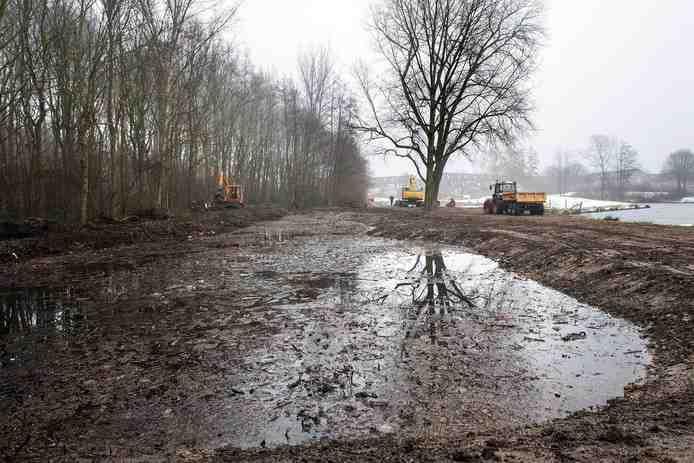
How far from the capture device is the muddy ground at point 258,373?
268 cm

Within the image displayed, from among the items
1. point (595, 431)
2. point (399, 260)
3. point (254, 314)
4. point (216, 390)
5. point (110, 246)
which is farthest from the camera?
point (110, 246)

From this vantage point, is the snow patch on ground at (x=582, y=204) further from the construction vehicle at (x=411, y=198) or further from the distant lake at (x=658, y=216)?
A: the construction vehicle at (x=411, y=198)

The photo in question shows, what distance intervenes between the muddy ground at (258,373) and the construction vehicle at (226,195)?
21172 mm

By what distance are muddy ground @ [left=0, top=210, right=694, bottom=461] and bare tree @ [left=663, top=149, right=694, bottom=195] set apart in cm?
8527

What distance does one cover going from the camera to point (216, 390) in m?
3.55

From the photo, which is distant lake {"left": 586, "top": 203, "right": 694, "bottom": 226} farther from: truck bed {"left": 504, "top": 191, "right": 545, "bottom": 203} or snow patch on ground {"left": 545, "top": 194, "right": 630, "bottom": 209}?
snow patch on ground {"left": 545, "top": 194, "right": 630, "bottom": 209}

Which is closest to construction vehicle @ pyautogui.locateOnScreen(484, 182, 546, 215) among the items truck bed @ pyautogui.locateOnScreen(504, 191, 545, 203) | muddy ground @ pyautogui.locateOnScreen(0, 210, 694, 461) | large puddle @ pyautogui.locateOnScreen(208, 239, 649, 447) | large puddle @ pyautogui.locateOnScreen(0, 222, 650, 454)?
truck bed @ pyautogui.locateOnScreen(504, 191, 545, 203)

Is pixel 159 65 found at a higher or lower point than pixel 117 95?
higher

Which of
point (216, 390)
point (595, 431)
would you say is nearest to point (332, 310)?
point (216, 390)

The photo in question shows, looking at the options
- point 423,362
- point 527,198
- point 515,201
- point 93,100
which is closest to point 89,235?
point 93,100

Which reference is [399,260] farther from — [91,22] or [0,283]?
[91,22]

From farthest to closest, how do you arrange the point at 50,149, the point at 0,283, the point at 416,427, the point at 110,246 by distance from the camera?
1. the point at 50,149
2. the point at 110,246
3. the point at 0,283
4. the point at 416,427

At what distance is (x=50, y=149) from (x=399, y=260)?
15798 millimetres

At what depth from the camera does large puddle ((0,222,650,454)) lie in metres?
A: 3.15
